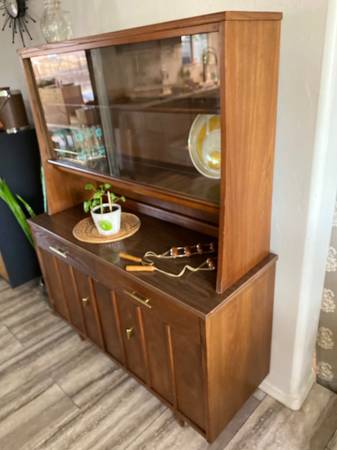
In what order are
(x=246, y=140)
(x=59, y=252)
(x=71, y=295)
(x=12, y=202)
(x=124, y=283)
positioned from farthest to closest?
(x=12, y=202) < (x=71, y=295) < (x=59, y=252) < (x=124, y=283) < (x=246, y=140)

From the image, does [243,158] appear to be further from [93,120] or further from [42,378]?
[42,378]

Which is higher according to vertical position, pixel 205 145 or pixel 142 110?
pixel 142 110

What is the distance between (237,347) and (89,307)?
0.80m

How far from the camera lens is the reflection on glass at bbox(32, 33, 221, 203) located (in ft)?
4.08

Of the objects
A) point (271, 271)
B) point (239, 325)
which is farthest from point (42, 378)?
point (271, 271)

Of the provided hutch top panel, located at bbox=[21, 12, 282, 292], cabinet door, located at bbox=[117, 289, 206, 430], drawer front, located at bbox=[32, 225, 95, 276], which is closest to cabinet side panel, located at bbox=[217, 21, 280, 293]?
hutch top panel, located at bbox=[21, 12, 282, 292]

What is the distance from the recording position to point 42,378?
195cm

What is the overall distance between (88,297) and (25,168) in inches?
46.3

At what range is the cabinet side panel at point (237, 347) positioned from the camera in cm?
125

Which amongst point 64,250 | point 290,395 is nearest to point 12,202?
point 64,250

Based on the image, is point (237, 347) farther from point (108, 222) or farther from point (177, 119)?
point (177, 119)

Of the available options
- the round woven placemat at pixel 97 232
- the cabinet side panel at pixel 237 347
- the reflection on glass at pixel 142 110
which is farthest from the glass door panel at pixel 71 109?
the cabinet side panel at pixel 237 347

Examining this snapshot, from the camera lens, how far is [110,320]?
1.70 meters

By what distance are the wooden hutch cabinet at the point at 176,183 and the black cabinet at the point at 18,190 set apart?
25.3 inches
